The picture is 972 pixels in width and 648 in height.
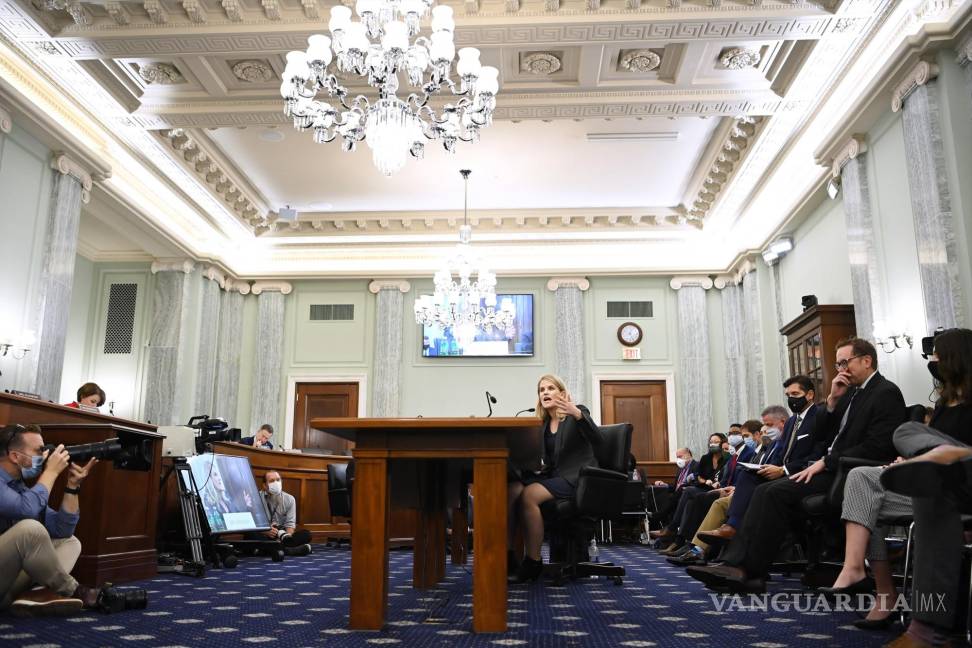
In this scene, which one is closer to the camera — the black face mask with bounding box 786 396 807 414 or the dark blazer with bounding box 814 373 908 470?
the dark blazer with bounding box 814 373 908 470

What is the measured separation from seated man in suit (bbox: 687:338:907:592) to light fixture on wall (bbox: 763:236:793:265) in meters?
6.31

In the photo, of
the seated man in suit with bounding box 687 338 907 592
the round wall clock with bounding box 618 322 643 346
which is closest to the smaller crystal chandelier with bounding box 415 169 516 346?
the round wall clock with bounding box 618 322 643 346

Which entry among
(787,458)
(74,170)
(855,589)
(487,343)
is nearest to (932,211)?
(787,458)

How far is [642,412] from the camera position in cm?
1170

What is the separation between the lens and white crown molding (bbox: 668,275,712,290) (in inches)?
469

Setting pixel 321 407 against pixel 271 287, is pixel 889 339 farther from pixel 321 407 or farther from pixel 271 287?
pixel 271 287

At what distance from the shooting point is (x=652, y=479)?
1112cm

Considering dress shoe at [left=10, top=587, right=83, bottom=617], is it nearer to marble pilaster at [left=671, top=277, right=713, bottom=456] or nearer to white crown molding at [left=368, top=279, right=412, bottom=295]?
white crown molding at [left=368, top=279, right=412, bottom=295]

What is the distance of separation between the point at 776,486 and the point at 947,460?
4.72 feet

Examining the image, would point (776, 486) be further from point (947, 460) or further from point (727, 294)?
point (727, 294)

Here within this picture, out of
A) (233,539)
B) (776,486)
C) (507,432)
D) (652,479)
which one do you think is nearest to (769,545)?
(776,486)

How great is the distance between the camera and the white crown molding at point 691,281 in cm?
1191

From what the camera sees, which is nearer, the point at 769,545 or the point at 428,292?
the point at 769,545

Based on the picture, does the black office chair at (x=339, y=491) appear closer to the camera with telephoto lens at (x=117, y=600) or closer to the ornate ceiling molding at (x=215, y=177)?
the ornate ceiling molding at (x=215, y=177)
